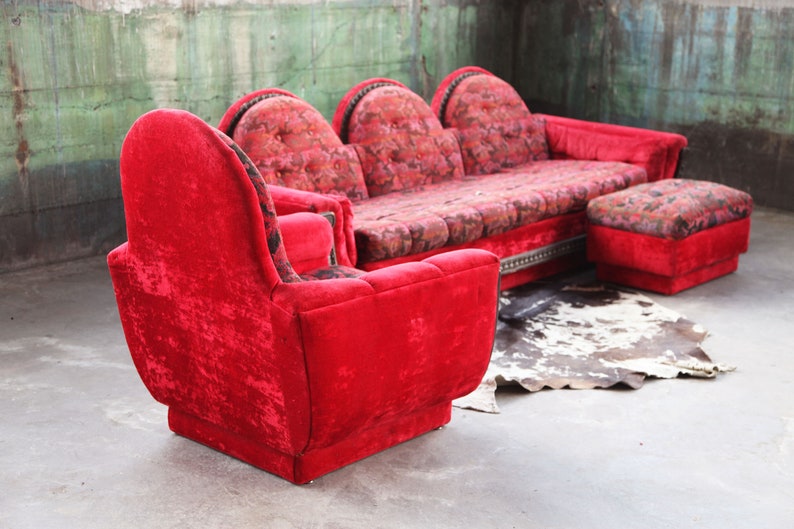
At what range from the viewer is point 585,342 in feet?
14.6

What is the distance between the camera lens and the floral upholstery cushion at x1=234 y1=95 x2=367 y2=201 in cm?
474

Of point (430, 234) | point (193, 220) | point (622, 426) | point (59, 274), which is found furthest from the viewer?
point (59, 274)

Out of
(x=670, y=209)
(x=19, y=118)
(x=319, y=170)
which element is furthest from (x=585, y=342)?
(x=19, y=118)

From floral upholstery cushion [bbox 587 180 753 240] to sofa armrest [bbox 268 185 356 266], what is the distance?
5.10 ft

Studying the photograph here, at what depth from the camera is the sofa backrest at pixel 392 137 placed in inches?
209

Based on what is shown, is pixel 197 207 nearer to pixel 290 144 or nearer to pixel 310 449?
pixel 310 449

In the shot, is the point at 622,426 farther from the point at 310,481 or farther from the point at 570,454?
the point at 310,481

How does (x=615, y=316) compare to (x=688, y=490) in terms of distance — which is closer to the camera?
(x=688, y=490)

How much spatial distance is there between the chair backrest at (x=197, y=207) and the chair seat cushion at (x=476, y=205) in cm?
147

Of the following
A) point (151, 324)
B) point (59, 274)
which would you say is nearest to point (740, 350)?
point (151, 324)

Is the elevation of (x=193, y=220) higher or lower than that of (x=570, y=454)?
higher

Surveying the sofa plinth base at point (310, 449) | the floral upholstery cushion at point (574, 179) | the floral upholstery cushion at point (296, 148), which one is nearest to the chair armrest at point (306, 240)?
the sofa plinth base at point (310, 449)

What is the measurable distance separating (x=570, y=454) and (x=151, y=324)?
1.44 m

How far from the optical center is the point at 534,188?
5.49 metres
